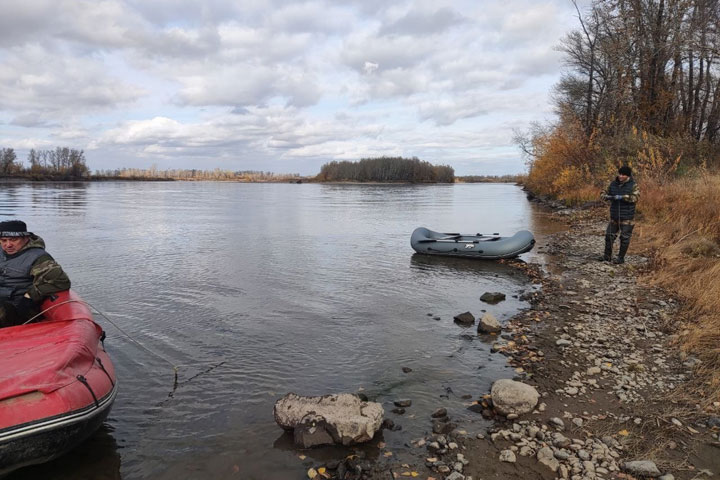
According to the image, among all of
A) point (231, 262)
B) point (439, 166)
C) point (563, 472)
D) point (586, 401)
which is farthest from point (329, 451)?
point (439, 166)

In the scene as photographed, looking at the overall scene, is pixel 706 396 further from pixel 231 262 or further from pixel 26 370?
pixel 231 262

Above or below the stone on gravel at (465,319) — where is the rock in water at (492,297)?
above

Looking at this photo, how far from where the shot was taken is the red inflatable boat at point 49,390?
3740 millimetres

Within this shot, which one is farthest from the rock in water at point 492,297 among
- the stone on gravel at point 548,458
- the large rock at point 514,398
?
the stone on gravel at point 548,458

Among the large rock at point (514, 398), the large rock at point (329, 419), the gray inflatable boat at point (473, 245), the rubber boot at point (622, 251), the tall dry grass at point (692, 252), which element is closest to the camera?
the large rock at point (329, 419)

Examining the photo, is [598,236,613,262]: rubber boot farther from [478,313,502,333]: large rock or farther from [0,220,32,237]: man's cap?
[0,220,32,237]: man's cap

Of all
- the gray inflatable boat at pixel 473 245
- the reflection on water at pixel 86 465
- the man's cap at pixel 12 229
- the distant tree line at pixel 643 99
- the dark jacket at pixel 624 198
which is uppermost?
the distant tree line at pixel 643 99

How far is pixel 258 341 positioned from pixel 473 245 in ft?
28.5

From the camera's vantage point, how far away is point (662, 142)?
70.9ft

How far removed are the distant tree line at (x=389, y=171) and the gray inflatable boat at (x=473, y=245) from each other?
11830 cm

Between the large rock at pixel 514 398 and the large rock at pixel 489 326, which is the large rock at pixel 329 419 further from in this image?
the large rock at pixel 489 326

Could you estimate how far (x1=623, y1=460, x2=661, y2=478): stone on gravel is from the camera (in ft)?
12.2

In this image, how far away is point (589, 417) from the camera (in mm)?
4668

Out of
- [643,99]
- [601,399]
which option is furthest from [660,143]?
[601,399]
